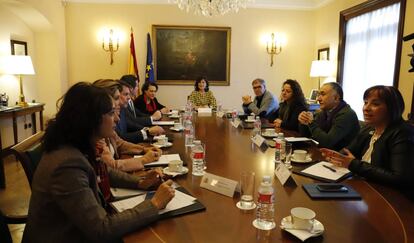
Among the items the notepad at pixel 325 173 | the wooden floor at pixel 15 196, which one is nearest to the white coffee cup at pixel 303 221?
the notepad at pixel 325 173

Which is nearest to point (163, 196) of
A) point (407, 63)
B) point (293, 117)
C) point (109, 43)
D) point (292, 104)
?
point (293, 117)

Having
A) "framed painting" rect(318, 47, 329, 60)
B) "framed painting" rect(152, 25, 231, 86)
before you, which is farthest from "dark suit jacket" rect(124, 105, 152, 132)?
"framed painting" rect(318, 47, 329, 60)

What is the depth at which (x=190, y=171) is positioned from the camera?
1707mm

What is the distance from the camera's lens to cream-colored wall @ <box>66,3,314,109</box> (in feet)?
19.2

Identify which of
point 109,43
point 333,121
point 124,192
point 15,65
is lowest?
point 124,192

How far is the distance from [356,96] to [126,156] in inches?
158

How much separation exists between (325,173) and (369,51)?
11.5 feet

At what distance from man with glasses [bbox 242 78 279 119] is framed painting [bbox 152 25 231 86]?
1538 mm

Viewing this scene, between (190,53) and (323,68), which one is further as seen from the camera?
(190,53)

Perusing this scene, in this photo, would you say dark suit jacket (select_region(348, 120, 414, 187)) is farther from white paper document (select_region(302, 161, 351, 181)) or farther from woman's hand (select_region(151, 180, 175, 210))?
woman's hand (select_region(151, 180, 175, 210))

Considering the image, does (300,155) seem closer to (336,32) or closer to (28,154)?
(28,154)

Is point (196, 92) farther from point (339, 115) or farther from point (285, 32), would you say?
point (339, 115)

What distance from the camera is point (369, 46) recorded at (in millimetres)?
4547

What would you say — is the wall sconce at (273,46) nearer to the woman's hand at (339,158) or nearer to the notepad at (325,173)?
the woman's hand at (339,158)
